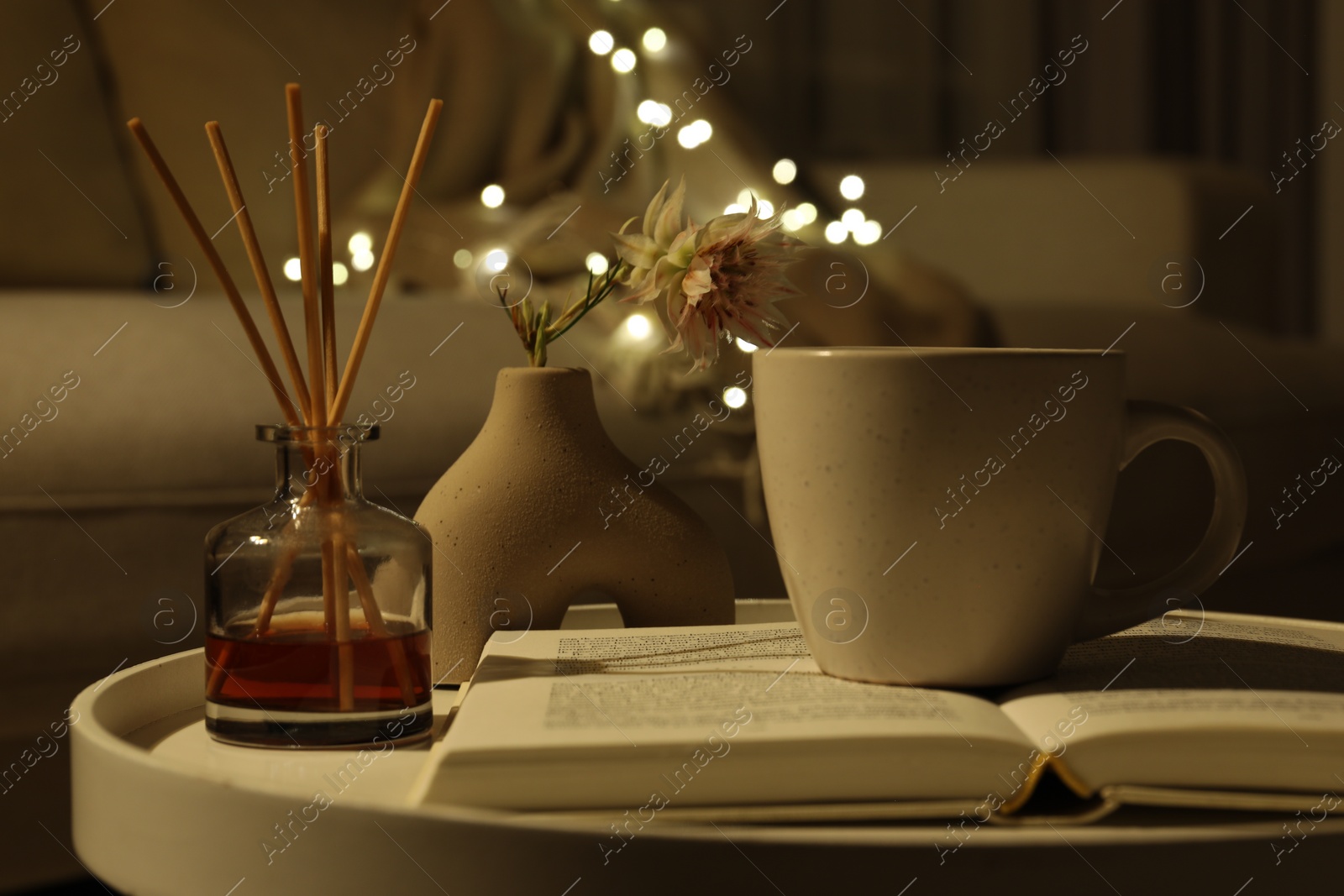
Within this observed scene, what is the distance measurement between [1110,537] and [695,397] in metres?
0.49

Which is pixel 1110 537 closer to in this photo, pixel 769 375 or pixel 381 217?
pixel 381 217

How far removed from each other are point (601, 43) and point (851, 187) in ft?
1.43

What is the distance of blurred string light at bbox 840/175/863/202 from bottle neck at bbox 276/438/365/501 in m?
1.38

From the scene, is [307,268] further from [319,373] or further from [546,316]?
[546,316]

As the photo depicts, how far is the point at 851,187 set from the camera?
1790 millimetres

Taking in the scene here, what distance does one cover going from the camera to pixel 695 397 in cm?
117

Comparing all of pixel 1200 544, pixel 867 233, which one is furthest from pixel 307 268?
pixel 867 233

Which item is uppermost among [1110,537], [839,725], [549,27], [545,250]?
[549,27]

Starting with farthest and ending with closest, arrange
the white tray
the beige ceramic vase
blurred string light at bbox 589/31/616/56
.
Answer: blurred string light at bbox 589/31/616/56 < the beige ceramic vase < the white tray

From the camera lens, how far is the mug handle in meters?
0.48

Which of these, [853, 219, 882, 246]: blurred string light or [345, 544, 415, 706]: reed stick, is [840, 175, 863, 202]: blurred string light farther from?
[345, 544, 415, 706]: reed stick

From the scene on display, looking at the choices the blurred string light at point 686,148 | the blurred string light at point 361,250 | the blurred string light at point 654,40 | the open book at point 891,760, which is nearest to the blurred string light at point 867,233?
the blurred string light at point 686,148

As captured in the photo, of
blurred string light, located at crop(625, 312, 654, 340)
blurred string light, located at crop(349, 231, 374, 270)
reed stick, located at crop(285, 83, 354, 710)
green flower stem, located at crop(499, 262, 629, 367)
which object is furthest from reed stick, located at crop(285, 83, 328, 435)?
blurred string light, located at crop(349, 231, 374, 270)

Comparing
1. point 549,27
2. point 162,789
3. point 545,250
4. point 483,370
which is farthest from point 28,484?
point 549,27
